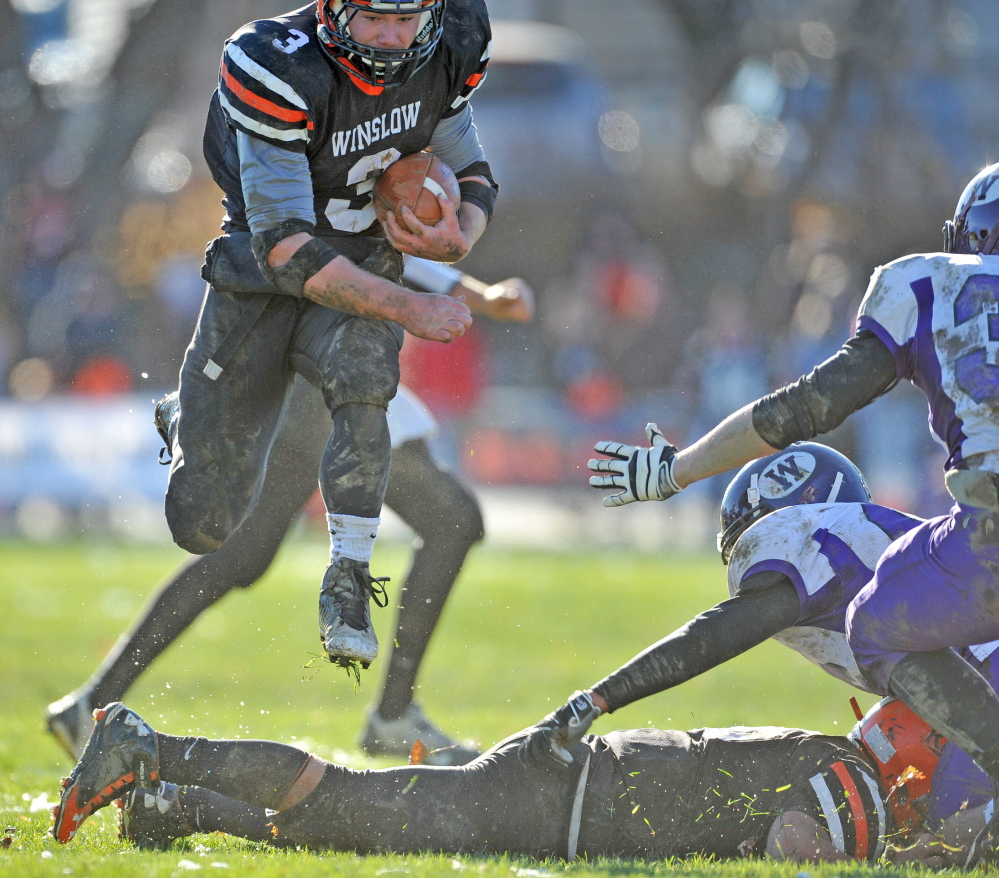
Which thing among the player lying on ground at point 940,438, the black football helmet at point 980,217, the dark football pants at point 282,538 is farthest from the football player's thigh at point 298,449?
the black football helmet at point 980,217

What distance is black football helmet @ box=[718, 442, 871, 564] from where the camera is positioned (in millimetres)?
3854

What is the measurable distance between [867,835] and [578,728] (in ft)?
2.45

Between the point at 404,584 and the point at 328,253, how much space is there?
1.49m

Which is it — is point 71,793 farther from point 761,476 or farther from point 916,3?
point 916,3

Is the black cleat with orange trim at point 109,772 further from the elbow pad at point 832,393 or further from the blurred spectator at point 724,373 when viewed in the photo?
the blurred spectator at point 724,373

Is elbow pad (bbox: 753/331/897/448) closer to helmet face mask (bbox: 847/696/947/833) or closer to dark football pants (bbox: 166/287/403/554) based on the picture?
helmet face mask (bbox: 847/696/947/833)

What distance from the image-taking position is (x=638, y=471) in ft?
11.9

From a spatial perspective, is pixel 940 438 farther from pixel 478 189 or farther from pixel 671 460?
pixel 478 189

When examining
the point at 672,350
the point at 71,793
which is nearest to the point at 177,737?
the point at 71,793

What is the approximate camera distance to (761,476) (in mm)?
3910

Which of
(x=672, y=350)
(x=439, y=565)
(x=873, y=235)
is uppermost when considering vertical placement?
(x=873, y=235)

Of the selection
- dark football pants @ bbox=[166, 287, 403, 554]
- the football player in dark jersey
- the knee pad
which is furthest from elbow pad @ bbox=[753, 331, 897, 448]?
the knee pad

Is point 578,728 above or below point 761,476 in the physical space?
below

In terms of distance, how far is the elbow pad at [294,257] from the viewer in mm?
3799
